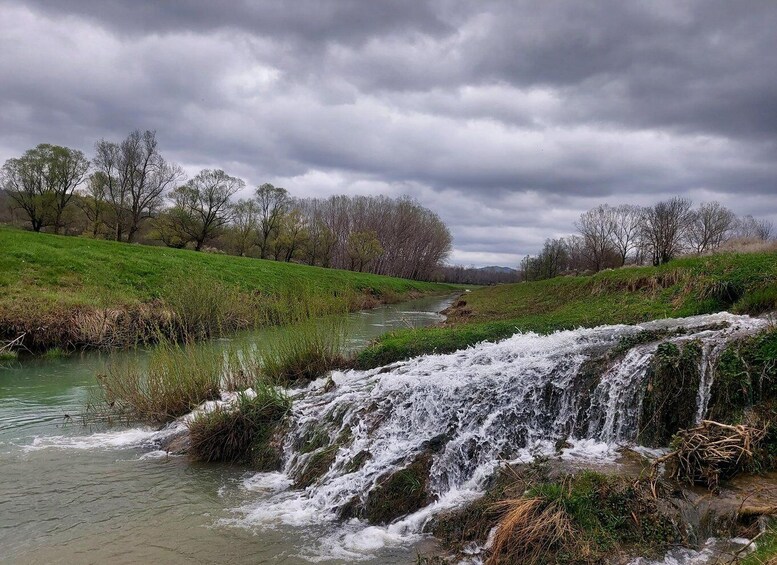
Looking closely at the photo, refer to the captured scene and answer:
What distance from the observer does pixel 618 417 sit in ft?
21.6

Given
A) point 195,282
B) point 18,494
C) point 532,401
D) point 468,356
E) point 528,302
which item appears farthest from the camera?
point 528,302

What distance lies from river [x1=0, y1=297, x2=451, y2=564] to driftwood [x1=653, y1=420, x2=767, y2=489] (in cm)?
302

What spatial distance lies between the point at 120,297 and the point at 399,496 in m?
16.9

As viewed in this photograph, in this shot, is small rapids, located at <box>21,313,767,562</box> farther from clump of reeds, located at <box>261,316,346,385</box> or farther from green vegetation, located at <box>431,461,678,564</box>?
clump of reeds, located at <box>261,316,346,385</box>

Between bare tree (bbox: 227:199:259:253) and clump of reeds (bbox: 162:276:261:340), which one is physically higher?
bare tree (bbox: 227:199:259:253)

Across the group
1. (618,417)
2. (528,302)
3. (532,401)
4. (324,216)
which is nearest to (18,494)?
(532,401)

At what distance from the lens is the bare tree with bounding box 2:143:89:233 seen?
45656 millimetres

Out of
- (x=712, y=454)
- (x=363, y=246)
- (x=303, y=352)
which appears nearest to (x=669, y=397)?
(x=712, y=454)

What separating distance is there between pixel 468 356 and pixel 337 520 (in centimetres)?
471

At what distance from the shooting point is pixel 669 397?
6.41 meters

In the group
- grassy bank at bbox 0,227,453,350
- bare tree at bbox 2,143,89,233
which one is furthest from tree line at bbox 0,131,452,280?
grassy bank at bbox 0,227,453,350

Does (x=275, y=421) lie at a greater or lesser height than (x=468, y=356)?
lesser

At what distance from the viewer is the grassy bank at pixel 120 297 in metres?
11.3

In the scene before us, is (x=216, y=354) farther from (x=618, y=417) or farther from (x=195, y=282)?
(x=618, y=417)
